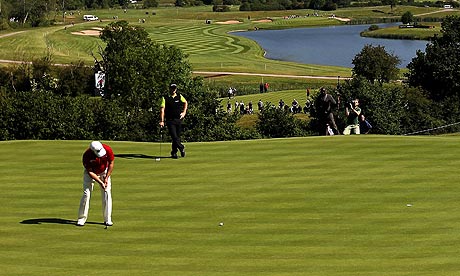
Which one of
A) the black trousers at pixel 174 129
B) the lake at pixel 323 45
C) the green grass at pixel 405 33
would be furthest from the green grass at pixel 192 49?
the black trousers at pixel 174 129

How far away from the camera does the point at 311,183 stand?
19.5 meters

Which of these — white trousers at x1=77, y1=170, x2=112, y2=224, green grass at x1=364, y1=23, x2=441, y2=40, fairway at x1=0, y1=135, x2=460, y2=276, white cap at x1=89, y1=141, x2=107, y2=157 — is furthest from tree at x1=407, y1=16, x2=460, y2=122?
green grass at x1=364, y1=23, x2=441, y2=40

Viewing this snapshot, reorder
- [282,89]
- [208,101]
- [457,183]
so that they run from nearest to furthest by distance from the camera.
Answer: [457,183]
[208,101]
[282,89]

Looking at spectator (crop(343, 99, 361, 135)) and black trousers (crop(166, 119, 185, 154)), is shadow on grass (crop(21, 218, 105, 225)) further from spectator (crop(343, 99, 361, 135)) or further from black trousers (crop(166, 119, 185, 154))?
spectator (crop(343, 99, 361, 135))

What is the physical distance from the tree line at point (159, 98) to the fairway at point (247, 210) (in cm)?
1173

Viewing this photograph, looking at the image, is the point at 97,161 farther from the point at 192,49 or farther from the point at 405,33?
the point at 405,33

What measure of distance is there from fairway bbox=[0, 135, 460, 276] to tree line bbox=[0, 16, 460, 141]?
11.7 meters

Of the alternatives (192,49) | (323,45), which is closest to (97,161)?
(192,49)

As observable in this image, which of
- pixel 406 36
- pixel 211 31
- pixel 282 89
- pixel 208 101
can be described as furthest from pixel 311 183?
pixel 211 31

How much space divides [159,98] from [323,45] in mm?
98084

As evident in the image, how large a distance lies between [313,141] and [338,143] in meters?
0.90

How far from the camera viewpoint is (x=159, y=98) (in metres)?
66.0

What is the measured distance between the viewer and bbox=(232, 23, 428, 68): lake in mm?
134750

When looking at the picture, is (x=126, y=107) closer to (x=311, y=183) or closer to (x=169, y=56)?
(x=169, y=56)
